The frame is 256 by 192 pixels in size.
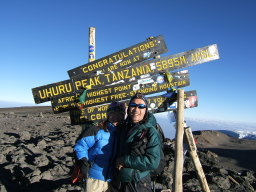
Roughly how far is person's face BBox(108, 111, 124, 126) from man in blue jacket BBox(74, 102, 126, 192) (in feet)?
0.53

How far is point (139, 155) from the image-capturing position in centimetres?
306

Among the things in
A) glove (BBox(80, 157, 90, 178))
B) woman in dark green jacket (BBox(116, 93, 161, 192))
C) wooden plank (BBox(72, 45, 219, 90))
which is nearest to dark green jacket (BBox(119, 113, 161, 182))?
woman in dark green jacket (BBox(116, 93, 161, 192))

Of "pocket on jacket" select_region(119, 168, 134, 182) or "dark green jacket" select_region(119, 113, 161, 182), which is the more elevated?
"dark green jacket" select_region(119, 113, 161, 182)

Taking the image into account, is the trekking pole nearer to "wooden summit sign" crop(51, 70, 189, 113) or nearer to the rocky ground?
"wooden summit sign" crop(51, 70, 189, 113)

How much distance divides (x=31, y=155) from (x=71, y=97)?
19.2 ft

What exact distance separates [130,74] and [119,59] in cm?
47

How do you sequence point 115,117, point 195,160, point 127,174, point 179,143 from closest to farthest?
point 127,174 → point 115,117 → point 179,143 → point 195,160

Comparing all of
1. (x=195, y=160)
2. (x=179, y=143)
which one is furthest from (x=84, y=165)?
(x=195, y=160)

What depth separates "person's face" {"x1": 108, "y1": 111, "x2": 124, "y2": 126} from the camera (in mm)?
3668

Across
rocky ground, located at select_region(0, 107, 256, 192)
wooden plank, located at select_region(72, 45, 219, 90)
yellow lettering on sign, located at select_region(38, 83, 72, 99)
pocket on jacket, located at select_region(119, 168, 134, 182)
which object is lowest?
rocky ground, located at select_region(0, 107, 256, 192)

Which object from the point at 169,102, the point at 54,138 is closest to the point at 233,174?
the point at 169,102

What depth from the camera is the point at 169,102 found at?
16.1 feet

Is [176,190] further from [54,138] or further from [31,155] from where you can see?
[54,138]

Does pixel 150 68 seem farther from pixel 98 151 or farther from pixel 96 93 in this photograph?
pixel 98 151
